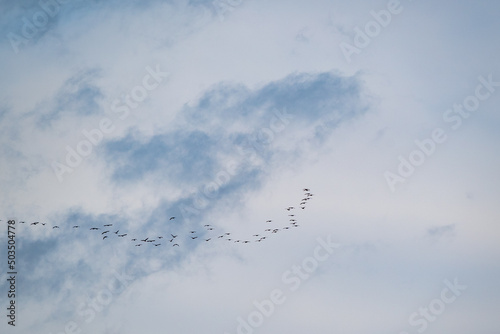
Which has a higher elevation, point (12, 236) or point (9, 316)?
point (12, 236)

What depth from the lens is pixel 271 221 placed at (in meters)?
125

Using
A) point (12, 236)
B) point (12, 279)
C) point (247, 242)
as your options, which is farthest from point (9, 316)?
point (247, 242)

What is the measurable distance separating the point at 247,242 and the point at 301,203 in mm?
19422

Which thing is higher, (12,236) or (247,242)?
(12,236)

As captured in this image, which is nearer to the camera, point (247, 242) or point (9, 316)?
point (9, 316)

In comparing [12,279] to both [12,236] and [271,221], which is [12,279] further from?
[271,221]

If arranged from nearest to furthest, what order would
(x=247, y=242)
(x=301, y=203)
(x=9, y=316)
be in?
(x=9, y=316), (x=301, y=203), (x=247, y=242)

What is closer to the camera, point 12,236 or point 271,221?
point 12,236

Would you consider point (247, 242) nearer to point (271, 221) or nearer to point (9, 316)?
point (271, 221)

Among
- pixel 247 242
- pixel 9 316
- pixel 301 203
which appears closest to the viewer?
pixel 9 316

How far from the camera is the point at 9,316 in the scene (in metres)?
97.6

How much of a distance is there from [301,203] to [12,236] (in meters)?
64.0

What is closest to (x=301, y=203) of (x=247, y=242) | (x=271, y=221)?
(x=271, y=221)

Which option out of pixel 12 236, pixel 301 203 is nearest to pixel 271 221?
pixel 301 203
